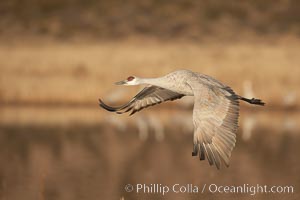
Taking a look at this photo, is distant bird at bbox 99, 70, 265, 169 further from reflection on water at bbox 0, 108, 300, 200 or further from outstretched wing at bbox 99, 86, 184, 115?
reflection on water at bbox 0, 108, 300, 200

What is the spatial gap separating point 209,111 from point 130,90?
15530 mm

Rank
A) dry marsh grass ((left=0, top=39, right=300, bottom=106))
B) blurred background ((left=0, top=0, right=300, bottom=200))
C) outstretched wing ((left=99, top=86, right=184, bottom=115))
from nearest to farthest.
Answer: outstretched wing ((left=99, top=86, right=184, bottom=115)), blurred background ((left=0, top=0, right=300, bottom=200)), dry marsh grass ((left=0, top=39, right=300, bottom=106))

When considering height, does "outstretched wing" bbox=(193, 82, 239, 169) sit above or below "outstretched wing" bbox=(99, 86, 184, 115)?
below

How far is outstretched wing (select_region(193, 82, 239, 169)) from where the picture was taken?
337 inches

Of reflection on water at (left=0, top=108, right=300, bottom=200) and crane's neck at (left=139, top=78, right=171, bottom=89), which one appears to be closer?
crane's neck at (left=139, top=78, right=171, bottom=89)

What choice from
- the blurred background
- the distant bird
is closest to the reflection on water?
the blurred background

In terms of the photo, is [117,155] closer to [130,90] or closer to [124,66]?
[130,90]

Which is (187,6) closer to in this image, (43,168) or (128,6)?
(128,6)

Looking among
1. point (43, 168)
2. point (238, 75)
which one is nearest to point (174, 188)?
point (43, 168)

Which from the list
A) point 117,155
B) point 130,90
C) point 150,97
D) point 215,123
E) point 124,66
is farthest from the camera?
point 124,66

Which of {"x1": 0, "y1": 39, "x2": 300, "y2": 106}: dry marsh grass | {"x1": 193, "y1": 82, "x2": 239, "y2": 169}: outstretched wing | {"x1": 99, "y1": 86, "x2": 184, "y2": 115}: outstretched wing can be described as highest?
{"x1": 0, "y1": 39, "x2": 300, "y2": 106}: dry marsh grass

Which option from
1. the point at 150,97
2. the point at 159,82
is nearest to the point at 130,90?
the point at 150,97

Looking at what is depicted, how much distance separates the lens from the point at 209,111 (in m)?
8.94

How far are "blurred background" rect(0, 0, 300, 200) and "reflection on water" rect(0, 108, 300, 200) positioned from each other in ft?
0.08
